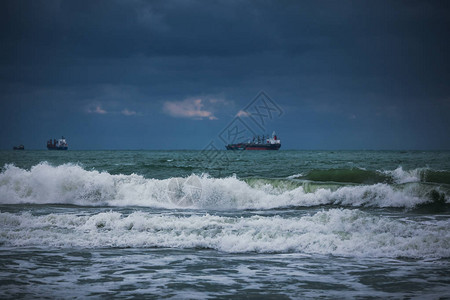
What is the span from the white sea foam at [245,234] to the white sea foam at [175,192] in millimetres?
6633

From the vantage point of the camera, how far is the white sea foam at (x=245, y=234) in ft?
30.2

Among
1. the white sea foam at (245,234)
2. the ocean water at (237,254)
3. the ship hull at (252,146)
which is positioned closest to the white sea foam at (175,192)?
the ocean water at (237,254)

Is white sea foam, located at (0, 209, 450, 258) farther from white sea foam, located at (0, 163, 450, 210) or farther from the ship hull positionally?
the ship hull

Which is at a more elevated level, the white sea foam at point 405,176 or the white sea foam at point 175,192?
the white sea foam at point 405,176

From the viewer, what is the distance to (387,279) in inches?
276

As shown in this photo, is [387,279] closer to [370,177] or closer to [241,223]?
[241,223]

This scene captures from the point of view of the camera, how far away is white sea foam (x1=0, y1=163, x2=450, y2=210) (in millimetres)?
18312

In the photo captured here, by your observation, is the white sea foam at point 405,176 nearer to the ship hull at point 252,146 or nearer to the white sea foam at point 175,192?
the white sea foam at point 175,192

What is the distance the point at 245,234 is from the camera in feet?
34.0

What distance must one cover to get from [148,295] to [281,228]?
555 centimetres

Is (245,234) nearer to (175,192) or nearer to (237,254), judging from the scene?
(237,254)

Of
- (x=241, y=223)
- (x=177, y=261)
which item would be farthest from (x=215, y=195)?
(x=177, y=261)

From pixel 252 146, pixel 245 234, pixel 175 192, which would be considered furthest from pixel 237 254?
pixel 252 146

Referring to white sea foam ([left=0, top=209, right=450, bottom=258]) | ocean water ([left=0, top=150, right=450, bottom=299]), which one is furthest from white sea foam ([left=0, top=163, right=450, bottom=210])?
white sea foam ([left=0, top=209, right=450, bottom=258])
